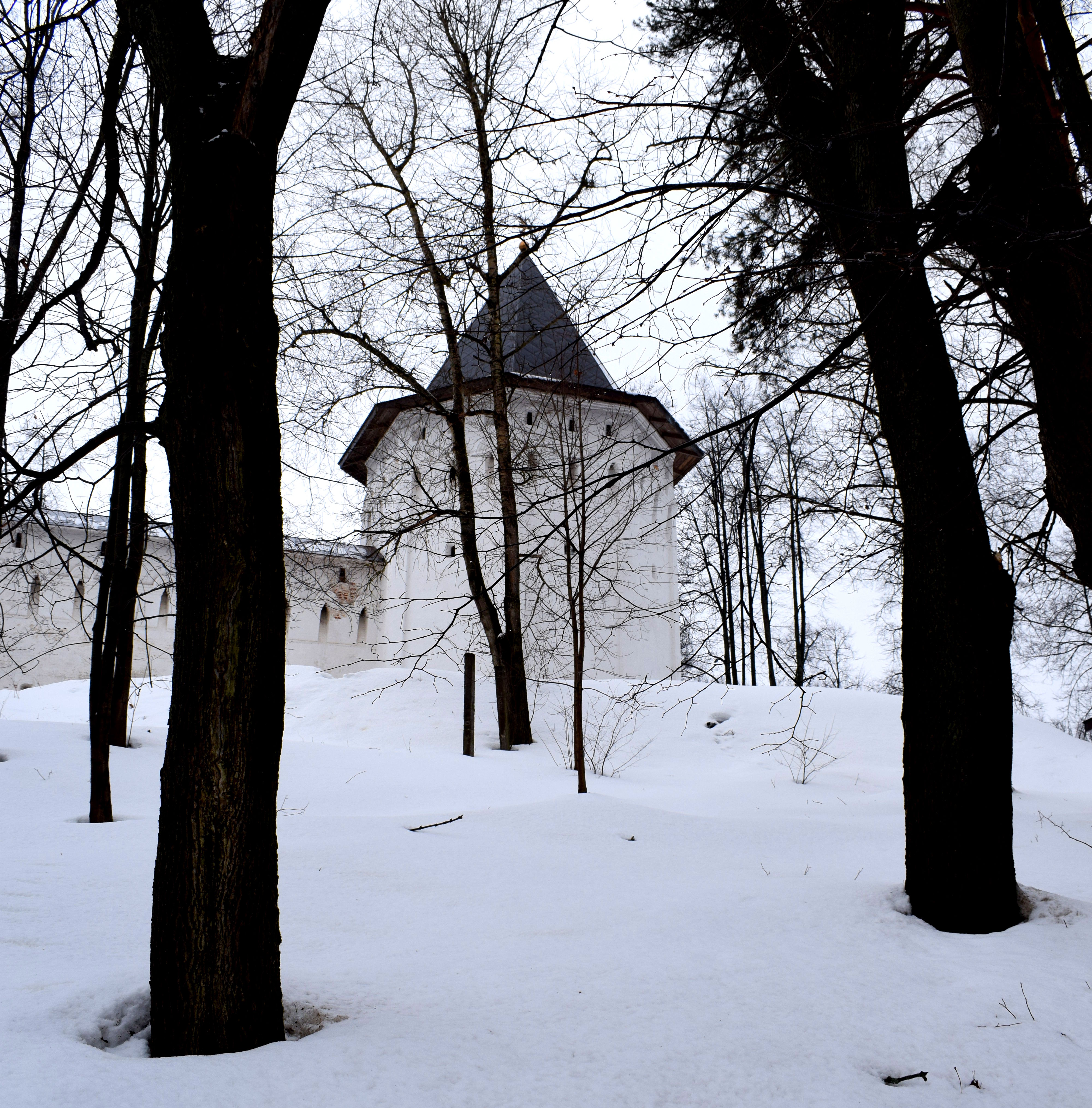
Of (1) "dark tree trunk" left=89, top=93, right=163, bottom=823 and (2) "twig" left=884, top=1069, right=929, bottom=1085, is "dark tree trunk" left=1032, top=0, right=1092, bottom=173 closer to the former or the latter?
(2) "twig" left=884, top=1069, right=929, bottom=1085

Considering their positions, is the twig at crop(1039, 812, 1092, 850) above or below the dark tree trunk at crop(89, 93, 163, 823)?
below

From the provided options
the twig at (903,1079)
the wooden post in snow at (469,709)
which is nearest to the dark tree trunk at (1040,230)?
the twig at (903,1079)

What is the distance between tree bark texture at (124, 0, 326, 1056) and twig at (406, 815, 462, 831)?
2.82m

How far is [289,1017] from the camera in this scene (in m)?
2.30

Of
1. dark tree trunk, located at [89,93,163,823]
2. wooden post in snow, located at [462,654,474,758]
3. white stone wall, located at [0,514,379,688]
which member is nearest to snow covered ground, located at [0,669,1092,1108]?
dark tree trunk, located at [89,93,163,823]

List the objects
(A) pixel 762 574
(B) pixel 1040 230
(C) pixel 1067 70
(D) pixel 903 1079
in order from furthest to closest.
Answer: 1. (A) pixel 762 574
2. (C) pixel 1067 70
3. (B) pixel 1040 230
4. (D) pixel 903 1079

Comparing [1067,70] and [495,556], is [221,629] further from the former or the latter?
[495,556]

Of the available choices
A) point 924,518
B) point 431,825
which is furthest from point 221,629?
point 431,825

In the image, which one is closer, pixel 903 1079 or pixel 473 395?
pixel 903 1079

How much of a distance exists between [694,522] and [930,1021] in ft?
7.62

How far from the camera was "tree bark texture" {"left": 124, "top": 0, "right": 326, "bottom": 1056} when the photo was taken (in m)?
2.07

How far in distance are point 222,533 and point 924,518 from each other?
2.80 meters

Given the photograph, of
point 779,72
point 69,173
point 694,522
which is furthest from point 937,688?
point 69,173

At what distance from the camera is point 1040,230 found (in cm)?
302
